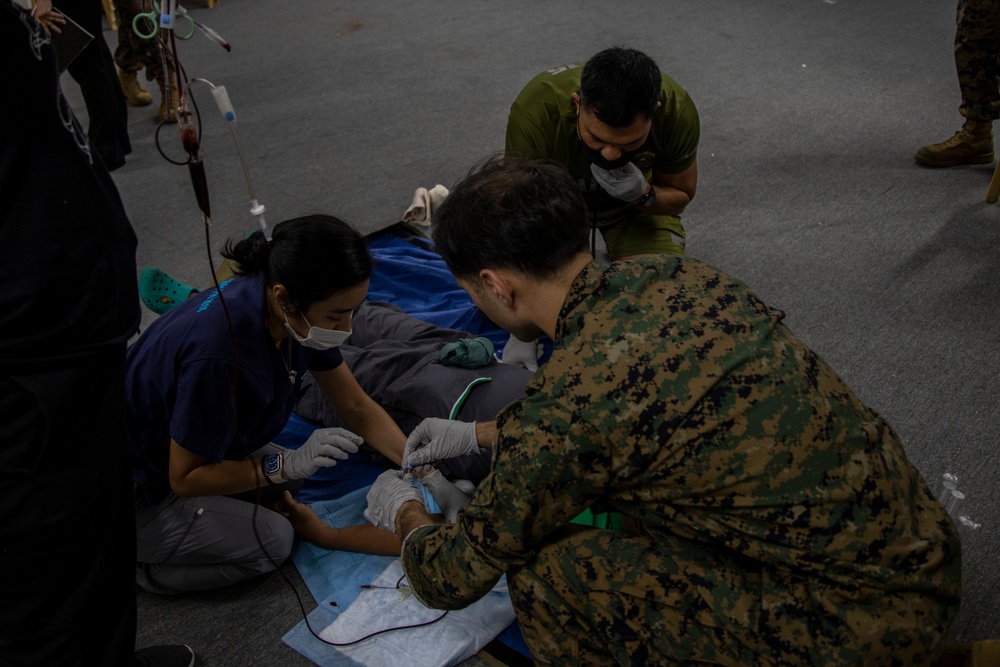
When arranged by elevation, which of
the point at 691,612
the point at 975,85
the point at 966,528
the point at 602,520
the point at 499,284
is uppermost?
the point at 499,284

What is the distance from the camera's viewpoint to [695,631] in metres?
1.12

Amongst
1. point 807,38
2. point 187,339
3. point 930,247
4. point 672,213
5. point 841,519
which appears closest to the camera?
point 841,519

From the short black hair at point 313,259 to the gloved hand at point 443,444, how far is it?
390 millimetres

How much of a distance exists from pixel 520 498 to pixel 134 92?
3627 millimetres

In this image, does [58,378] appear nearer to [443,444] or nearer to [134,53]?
[443,444]

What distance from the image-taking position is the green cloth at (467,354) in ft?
6.30

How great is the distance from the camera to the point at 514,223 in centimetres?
121

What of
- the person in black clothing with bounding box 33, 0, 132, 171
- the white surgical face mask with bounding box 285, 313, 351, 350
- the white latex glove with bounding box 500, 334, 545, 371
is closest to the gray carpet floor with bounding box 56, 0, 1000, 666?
the person in black clothing with bounding box 33, 0, 132, 171

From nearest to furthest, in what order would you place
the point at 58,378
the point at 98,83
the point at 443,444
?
the point at 58,378 < the point at 443,444 < the point at 98,83

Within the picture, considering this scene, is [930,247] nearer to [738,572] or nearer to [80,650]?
[738,572]

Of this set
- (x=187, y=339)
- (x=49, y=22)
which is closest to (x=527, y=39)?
(x=49, y=22)

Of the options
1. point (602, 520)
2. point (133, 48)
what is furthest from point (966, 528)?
point (133, 48)

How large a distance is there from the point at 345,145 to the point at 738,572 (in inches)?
112

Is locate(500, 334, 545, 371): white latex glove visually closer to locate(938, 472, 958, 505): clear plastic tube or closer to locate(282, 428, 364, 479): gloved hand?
locate(282, 428, 364, 479): gloved hand
